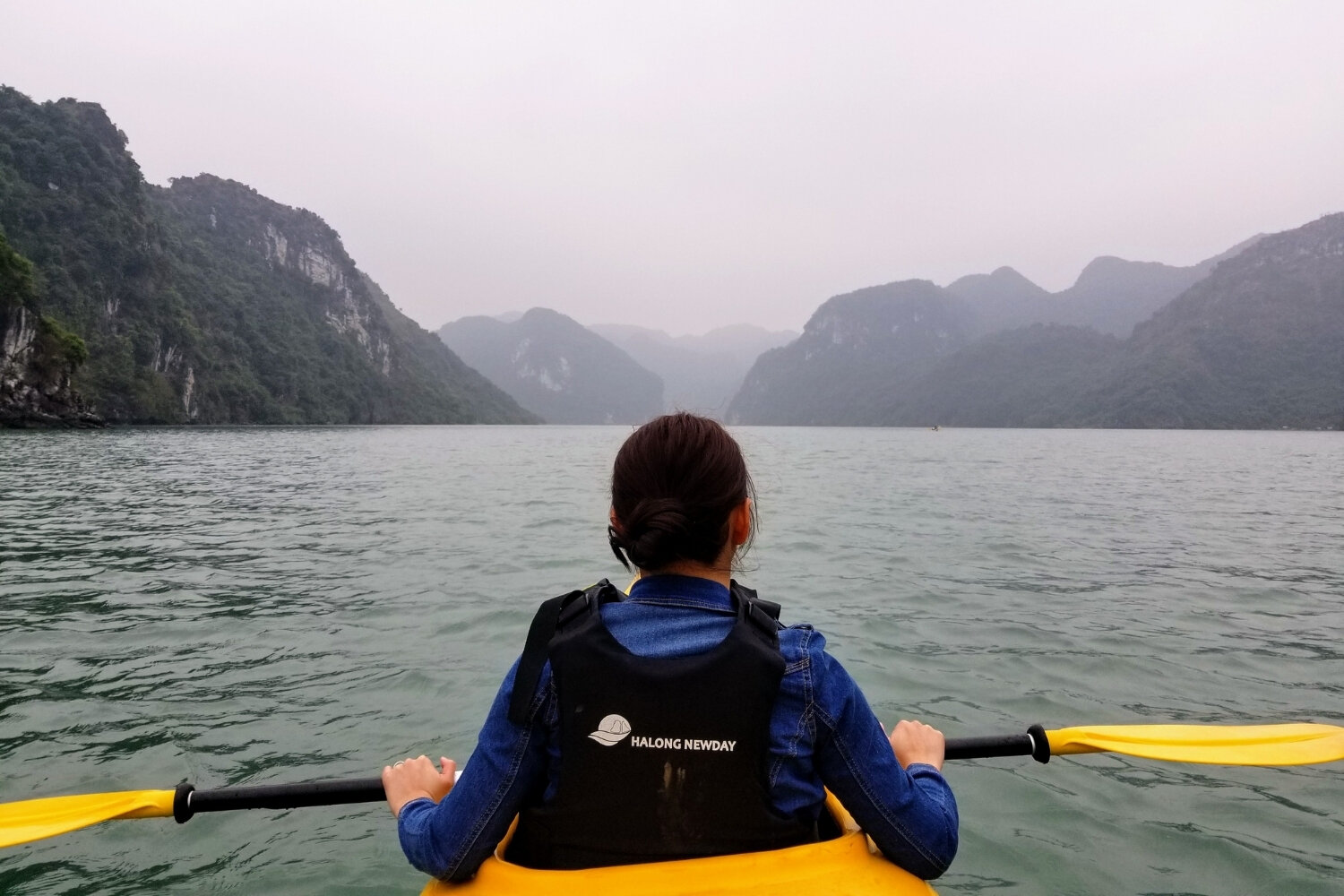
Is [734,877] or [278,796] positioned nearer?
[734,877]

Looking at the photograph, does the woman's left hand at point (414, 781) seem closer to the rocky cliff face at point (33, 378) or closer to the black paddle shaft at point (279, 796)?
the black paddle shaft at point (279, 796)

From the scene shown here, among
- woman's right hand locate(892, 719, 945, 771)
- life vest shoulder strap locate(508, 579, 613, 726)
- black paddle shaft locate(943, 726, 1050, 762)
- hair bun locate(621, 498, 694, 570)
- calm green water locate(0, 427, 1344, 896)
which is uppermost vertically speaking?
hair bun locate(621, 498, 694, 570)

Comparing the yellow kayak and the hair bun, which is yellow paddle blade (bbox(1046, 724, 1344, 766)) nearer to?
the yellow kayak

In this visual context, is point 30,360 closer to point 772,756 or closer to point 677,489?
point 677,489

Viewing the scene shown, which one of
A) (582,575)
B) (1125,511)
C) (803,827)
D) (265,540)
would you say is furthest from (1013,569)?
(265,540)

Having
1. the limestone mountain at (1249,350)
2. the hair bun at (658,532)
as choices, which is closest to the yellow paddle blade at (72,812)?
the hair bun at (658,532)

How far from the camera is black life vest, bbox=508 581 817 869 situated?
1680 millimetres

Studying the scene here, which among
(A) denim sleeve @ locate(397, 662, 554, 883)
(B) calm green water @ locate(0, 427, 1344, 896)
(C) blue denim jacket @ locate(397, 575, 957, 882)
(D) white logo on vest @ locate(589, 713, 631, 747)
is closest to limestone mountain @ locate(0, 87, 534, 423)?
(B) calm green water @ locate(0, 427, 1344, 896)

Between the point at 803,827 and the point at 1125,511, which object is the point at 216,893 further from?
the point at 1125,511

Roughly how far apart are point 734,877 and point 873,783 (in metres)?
0.42

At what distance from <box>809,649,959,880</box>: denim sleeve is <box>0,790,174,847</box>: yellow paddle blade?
241 centimetres

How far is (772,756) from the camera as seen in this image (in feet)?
5.84

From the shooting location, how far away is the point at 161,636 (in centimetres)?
678

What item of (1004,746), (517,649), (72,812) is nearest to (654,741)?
(1004,746)
